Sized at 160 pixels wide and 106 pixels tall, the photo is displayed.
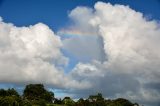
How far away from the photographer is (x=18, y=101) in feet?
629

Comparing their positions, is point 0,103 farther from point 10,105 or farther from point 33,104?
point 33,104

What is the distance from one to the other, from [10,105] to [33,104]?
16985 mm

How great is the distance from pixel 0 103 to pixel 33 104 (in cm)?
1839

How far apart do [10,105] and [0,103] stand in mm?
4600

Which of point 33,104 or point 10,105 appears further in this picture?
point 33,104

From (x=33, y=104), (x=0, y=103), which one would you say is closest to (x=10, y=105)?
(x=0, y=103)

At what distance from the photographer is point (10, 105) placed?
183125mm

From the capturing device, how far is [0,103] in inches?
7264

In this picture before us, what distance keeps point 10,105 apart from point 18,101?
8786mm

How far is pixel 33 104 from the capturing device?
650ft

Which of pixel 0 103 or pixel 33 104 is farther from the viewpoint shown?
pixel 33 104
